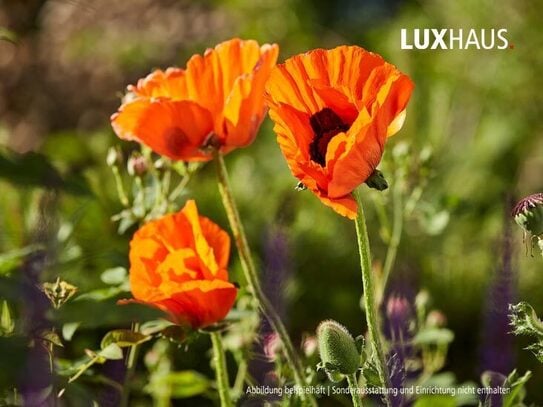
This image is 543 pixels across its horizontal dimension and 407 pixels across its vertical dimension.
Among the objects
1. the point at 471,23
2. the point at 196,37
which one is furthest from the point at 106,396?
the point at 196,37

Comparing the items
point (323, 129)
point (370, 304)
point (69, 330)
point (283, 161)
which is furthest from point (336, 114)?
point (283, 161)

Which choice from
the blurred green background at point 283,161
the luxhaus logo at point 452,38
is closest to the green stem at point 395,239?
the blurred green background at point 283,161

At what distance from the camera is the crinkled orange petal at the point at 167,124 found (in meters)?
0.75

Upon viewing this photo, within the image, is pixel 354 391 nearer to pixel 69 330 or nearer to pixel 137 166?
pixel 69 330

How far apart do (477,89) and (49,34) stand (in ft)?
4.65

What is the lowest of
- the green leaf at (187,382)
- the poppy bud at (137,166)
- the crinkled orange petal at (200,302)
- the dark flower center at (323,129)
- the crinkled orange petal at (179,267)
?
the green leaf at (187,382)

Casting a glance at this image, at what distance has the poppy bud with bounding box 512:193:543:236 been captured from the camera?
2.10ft

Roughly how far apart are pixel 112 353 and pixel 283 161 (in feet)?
5.18

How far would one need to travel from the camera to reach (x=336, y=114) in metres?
0.69

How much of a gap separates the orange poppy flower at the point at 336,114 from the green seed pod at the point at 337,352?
0.22 ft

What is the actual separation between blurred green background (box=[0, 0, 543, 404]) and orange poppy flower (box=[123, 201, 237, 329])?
0.11ft

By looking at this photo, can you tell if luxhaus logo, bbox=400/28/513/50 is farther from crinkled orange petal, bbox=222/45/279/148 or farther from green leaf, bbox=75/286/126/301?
green leaf, bbox=75/286/126/301

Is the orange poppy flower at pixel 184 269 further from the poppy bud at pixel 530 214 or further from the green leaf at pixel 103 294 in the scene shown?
the poppy bud at pixel 530 214

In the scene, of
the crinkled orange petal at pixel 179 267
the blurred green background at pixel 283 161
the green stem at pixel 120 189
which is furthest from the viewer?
the blurred green background at pixel 283 161
